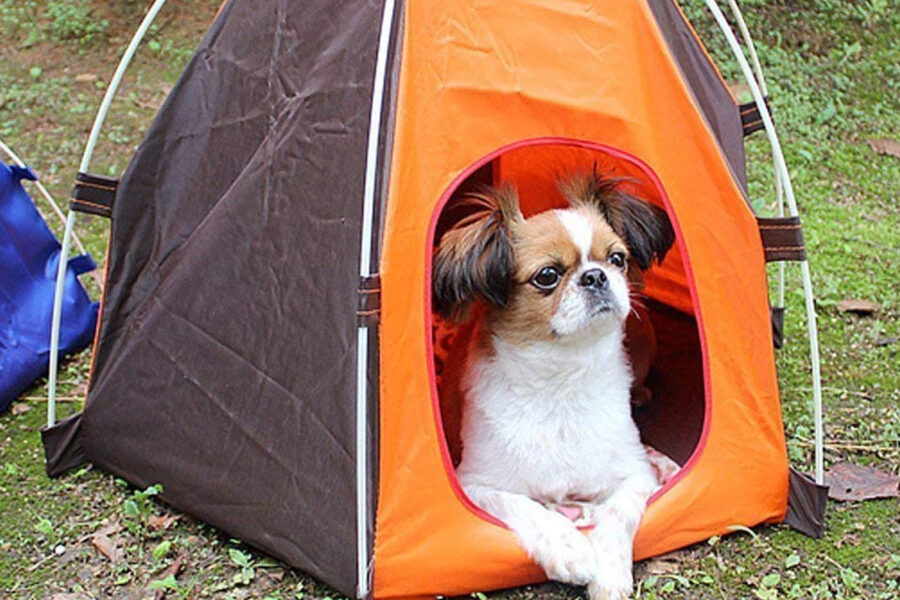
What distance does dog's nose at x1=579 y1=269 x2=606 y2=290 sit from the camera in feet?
10.4

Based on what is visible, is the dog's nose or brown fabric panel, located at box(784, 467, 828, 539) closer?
the dog's nose

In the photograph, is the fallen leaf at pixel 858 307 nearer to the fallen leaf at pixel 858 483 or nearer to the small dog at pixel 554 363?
the fallen leaf at pixel 858 483

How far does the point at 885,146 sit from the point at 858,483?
385cm

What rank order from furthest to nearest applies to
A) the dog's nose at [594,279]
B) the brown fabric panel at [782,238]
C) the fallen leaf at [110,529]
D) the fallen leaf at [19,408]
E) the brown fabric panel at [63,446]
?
the fallen leaf at [19,408] → the brown fabric panel at [63,446] → the fallen leaf at [110,529] → the brown fabric panel at [782,238] → the dog's nose at [594,279]

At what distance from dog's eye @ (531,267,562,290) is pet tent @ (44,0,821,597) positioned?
370mm

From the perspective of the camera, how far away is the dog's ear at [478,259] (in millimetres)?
3213

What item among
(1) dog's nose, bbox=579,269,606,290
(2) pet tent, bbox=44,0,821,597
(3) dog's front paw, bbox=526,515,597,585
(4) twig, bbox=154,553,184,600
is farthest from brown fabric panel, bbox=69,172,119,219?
(3) dog's front paw, bbox=526,515,597,585

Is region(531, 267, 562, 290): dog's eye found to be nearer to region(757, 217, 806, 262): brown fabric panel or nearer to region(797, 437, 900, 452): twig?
region(757, 217, 806, 262): brown fabric panel

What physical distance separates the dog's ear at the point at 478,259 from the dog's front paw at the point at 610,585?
2.73ft

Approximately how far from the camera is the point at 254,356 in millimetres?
3301

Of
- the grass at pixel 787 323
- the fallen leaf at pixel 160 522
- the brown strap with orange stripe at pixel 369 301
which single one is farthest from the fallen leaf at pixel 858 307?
the fallen leaf at pixel 160 522

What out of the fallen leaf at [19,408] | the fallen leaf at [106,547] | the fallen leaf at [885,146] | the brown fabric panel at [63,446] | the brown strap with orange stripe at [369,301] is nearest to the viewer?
the brown strap with orange stripe at [369,301]

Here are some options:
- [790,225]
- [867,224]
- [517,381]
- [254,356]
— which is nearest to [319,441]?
[254,356]

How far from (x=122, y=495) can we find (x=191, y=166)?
1.14m
